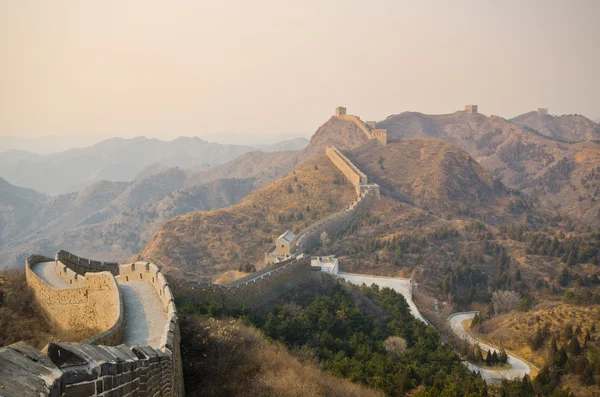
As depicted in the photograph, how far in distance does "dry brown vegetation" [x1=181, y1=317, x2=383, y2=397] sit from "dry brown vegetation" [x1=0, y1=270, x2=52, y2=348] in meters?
4.29

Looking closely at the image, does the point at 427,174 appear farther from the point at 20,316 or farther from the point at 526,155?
the point at 20,316

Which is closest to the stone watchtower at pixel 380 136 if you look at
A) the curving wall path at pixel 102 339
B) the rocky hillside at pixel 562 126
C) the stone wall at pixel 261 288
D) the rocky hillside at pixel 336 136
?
the rocky hillside at pixel 336 136

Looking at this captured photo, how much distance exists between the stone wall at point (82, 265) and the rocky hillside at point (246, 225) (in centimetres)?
3007

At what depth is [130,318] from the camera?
13.2m

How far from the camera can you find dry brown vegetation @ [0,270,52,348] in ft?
48.6

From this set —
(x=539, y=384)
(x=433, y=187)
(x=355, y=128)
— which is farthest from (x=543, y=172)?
(x=539, y=384)

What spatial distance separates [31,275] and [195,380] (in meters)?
9.02

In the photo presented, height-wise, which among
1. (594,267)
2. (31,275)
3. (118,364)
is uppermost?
(118,364)

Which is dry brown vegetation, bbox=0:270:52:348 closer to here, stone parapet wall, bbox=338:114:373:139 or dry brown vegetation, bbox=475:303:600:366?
dry brown vegetation, bbox=475:303:600:366

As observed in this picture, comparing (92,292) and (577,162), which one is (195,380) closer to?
(92,292)

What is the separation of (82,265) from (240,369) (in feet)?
34.1

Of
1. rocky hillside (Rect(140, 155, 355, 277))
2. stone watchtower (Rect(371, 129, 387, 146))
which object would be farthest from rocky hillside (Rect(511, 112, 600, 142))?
rocky hillside (Rect(140, 155, 355, 277))

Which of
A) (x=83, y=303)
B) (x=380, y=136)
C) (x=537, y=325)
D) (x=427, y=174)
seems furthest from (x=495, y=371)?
(x=380, y=136)

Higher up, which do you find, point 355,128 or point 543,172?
point 355,128
